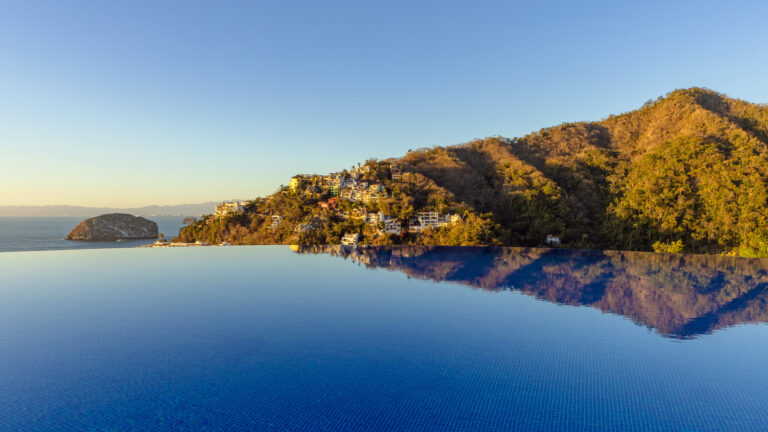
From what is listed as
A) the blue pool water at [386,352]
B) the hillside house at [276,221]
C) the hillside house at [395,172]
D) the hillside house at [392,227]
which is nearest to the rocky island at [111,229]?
the hillside house at [276,221]

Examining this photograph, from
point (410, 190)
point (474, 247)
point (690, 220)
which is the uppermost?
point (410, 190)

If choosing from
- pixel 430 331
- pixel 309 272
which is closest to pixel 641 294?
pixel 430 331

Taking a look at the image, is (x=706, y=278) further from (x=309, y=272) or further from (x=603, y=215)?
(x=603, y=215)

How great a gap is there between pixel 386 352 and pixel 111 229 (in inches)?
2493

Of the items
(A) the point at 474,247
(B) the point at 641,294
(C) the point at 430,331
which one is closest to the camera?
(C) the point at 430,331

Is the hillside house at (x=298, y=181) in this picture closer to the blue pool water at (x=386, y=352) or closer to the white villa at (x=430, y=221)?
the white villa at (x=430, y=221)

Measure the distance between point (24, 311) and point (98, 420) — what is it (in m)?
5.86

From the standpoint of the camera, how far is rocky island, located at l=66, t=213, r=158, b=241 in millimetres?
50344

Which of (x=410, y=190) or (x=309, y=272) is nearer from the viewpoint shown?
(x=309, y=272)

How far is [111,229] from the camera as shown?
2021 inches

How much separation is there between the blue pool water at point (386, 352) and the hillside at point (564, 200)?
8.80m

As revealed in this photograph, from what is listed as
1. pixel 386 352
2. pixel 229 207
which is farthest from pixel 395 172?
pixel 386 352

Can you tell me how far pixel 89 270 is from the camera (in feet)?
36.6

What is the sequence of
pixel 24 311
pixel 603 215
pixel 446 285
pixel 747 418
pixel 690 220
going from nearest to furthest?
pixel 747 418, pixel 24 311, pixel 446 285, pixel 690 220, pixel 603 215
